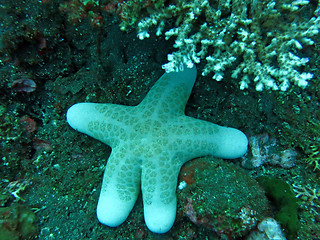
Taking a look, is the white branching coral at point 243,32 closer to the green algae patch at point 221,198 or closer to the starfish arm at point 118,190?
the green algae patch at point 221,198

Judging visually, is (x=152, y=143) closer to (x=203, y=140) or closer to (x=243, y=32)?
(x=203, y=140)

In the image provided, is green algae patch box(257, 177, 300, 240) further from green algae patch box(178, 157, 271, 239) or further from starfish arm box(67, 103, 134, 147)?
starfish arm box(67, 103, 134, 147)

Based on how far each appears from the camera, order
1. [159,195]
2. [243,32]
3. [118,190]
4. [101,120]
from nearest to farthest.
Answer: [243,32], [159,195], [118,190], [101,120]

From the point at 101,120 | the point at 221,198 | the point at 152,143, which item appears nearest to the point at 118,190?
the point at 152,143

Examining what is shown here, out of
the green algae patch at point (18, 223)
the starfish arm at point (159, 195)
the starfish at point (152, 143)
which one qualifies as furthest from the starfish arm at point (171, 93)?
the green algae patch at point (18, 223)

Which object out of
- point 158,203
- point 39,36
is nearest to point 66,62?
point 39,36

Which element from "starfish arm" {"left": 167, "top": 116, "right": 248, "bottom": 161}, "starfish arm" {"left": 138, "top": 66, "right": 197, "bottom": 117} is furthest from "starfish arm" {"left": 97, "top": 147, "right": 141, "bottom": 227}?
"starfish arm" {"left": 138, "top": 66, "right": 197, "bottom": 117}

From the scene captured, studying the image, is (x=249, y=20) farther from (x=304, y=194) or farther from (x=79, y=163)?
(x=79, y=163)
